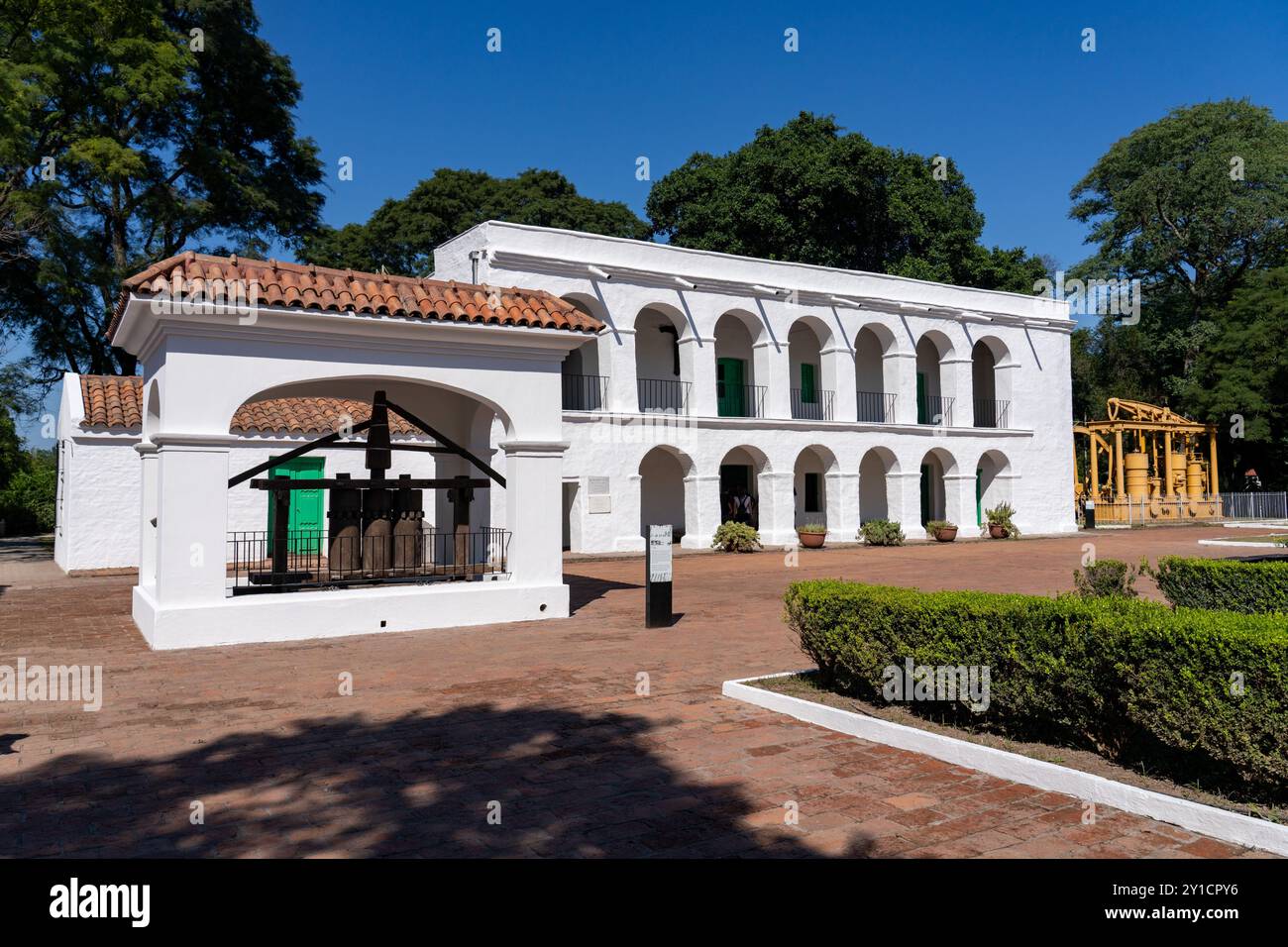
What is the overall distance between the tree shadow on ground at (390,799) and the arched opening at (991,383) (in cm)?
2713

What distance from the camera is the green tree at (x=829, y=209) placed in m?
35.6

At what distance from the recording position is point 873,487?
29766mm

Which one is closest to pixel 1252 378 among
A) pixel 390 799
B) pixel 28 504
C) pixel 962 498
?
pixel 962 498

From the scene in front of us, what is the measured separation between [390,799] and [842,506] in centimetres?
2275

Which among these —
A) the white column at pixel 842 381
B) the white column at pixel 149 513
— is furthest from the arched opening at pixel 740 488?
the white column at pixel 149 513

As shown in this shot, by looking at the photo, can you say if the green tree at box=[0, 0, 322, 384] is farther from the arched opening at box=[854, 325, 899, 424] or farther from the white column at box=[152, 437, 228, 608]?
the arched opening at box=[854, 325, 899, 424]

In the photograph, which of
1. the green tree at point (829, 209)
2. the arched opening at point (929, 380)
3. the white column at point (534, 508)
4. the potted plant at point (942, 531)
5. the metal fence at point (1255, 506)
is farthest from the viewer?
the green tree at point (829, 209)

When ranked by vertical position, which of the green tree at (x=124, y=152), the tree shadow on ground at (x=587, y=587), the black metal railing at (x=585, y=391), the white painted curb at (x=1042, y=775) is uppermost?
the green tree at (x=124, y=152)

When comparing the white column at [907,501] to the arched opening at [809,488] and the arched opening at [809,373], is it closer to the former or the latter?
the arched opening at [809,488]

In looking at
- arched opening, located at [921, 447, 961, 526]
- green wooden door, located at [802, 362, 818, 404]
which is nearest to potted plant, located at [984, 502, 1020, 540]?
arched opening, located at [921, 447, 961, 526]

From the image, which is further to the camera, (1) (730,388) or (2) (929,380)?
(2) (929,380)

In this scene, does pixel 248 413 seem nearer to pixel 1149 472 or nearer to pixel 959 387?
pixel 959 387

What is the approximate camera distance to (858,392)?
2756 centimetres
